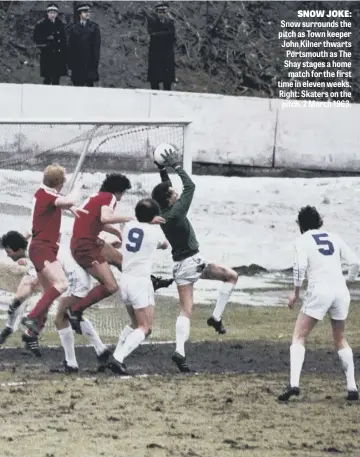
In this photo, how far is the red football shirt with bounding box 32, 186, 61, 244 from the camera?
15398 mm

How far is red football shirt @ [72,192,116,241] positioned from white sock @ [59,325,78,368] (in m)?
0.96

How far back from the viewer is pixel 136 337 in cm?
1479

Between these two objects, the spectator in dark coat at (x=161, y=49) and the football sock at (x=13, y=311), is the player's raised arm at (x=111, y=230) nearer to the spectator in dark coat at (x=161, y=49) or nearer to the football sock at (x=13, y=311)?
the football sock at (x=13, y=311)

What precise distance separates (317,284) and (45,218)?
3.18 meters

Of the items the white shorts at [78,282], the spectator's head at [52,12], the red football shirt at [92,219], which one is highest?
the spectator's head at [52,12]

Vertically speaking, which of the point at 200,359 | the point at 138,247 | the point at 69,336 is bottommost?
the point at 200,359

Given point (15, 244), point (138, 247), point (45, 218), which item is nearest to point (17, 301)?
point (15, 244)

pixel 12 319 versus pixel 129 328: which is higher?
pixel 129 328

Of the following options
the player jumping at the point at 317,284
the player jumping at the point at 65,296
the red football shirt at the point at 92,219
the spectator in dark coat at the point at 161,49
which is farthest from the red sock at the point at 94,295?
the spectator in dark coat at the point at 161,49

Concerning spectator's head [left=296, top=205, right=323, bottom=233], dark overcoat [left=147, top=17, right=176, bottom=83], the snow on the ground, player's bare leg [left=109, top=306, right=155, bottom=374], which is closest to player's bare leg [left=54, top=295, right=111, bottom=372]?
player's bare leg [left=109, top=306, right=155, bottom=374]

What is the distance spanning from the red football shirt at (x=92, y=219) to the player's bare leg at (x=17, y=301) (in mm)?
1493

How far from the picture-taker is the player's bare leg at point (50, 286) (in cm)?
1555

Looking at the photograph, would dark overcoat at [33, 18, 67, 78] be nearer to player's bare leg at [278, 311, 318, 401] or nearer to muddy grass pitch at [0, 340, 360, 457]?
muddy grass pitch at [0, 340, 360, 457]

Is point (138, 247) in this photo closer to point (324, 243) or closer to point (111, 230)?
point (111, 230)
